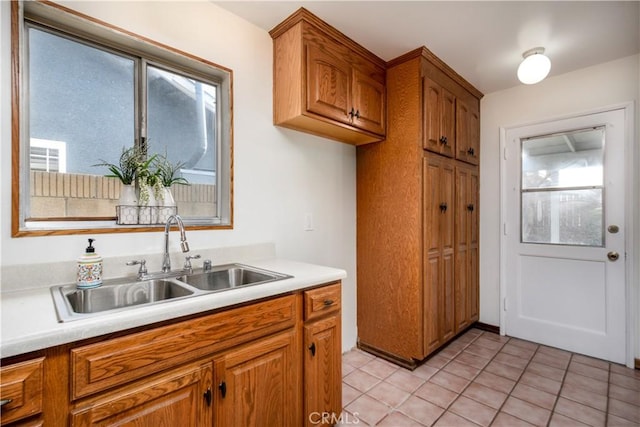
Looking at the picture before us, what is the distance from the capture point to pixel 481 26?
6.53 ft

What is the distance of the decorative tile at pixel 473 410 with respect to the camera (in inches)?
69.1

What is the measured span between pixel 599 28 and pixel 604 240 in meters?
1.58

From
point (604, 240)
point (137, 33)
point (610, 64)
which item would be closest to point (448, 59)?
point (610, 64)

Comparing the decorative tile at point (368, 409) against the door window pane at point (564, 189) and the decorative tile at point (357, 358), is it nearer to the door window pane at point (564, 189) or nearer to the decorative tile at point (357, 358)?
the decorative tile at point (357, 358)

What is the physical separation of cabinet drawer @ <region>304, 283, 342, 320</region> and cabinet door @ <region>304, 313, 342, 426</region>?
5 cm

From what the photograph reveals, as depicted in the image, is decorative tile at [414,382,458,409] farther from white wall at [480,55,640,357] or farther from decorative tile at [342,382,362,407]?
white wall at [480,55,640,357]

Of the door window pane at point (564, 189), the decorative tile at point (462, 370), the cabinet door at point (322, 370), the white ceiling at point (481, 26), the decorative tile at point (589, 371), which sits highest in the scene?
the white ceiling at point (481, 26)

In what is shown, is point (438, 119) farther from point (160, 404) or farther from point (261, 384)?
point (160, 404)

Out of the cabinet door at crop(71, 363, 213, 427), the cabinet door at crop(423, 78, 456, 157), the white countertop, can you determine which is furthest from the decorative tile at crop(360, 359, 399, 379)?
the cabinet door at crop(423, 78, 456, 157)

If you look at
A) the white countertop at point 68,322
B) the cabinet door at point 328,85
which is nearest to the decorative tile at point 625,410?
the white countertop at point 68,322

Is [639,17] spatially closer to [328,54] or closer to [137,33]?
[328,54]

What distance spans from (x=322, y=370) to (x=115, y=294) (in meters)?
1.03

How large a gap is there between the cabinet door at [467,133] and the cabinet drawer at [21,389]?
2.90 m

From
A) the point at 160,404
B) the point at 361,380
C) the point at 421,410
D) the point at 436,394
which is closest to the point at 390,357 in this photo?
the point at 361,380
